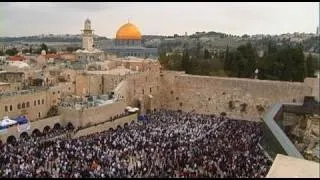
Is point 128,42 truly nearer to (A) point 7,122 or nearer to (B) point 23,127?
(B) point 23,127

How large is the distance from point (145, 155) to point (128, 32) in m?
28.9

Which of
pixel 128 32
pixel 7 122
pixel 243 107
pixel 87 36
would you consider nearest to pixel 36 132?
pixel 7 122

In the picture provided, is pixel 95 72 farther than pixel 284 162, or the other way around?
pixel 95 72

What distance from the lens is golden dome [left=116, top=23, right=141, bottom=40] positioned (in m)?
44.1

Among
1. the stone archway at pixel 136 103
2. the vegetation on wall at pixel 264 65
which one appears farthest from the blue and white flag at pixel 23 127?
the vegetation on wall at pixel 264 65

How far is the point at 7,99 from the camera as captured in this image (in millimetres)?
20703

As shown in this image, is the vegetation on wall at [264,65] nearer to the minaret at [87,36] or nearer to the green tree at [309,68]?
the green tree at [309,68]

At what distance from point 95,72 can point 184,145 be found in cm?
1095

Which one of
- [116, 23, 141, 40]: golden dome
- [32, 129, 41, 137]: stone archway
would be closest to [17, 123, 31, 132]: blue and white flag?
[32, 129, 41, 137]: stone archway

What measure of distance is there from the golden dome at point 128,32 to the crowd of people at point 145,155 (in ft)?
76.4

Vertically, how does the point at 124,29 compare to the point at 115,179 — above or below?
above

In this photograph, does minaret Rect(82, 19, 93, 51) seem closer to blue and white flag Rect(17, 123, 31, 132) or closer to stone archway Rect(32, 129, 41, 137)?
stone archway Rect(32, 129, 41, 137)

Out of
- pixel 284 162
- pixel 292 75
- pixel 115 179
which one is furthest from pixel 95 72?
pixel 284 162

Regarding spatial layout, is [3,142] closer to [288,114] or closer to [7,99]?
[7,99]
